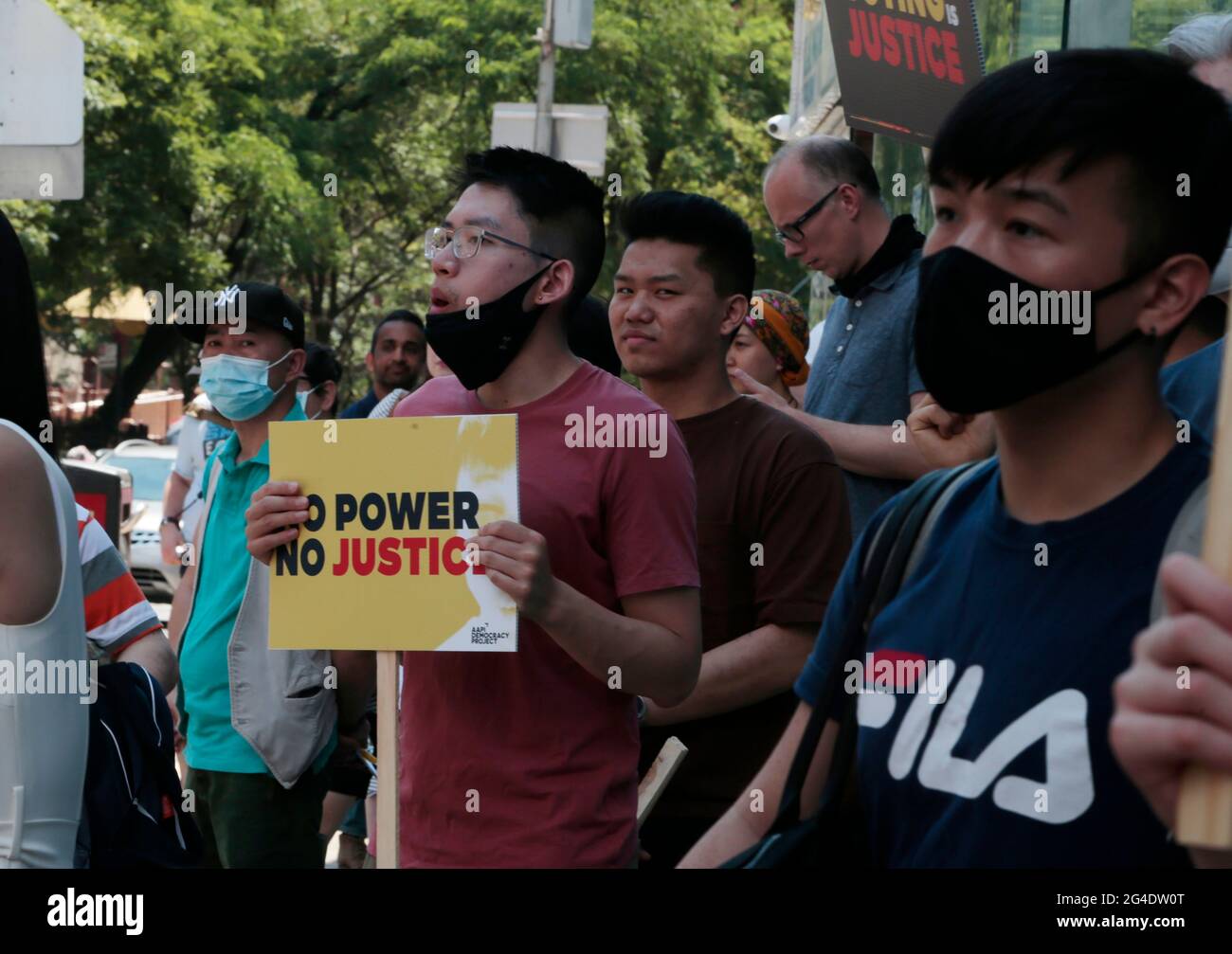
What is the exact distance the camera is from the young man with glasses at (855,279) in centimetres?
480

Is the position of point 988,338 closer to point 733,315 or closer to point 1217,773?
point 1217,773

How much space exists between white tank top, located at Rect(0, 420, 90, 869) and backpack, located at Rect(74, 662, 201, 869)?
0.09 m

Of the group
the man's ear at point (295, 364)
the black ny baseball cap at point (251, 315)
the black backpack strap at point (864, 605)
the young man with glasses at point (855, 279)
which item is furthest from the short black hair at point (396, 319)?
the black backpack strap at point (864, 605)

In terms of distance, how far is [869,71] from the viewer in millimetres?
6055

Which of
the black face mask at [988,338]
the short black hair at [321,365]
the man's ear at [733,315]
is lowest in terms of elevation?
the black face mask at [988,338]

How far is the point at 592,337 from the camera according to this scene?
451 cm

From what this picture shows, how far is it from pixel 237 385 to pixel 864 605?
11.1ft

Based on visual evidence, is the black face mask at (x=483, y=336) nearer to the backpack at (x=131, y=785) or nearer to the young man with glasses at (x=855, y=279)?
the backpack at (x=131, y=785)

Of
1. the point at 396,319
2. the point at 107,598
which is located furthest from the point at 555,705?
the point at 396,319

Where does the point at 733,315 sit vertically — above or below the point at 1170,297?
above

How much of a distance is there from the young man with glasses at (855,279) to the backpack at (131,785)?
225 centimetres

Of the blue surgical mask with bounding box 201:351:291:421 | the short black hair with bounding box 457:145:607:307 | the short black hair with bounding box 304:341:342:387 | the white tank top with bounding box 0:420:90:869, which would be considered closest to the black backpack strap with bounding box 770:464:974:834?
the white tank top with bounding box 0:420:90:869

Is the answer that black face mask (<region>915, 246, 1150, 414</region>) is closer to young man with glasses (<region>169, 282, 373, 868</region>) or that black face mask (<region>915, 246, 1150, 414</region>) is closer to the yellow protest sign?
the yellow protest sign

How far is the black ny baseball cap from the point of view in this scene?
5219mm
